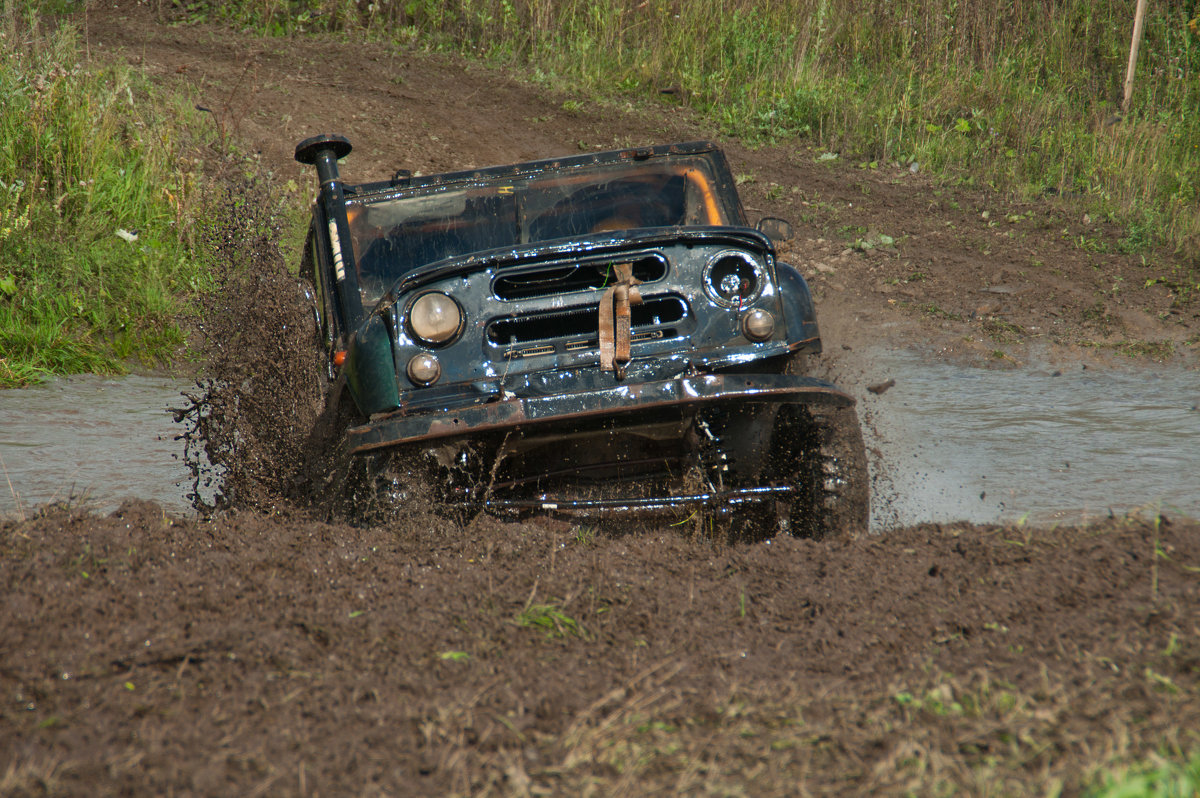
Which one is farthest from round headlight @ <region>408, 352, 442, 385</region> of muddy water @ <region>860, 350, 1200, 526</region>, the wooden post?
the wooden post

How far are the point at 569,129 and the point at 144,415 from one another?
258 inches

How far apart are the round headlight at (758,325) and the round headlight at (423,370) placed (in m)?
1.14

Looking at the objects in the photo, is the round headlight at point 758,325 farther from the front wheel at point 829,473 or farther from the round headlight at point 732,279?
the front wheel at point 829,473

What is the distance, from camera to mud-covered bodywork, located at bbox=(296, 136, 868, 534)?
3.30 meters

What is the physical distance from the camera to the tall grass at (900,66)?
10.5 metres

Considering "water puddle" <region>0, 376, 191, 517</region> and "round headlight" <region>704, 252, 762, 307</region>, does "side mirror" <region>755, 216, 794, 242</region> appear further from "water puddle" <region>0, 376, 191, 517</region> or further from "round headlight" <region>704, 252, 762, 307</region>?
"water puddle" <region>0, 376, 191, 517</region>

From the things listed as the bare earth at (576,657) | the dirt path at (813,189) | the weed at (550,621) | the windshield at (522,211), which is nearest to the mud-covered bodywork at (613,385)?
the bare earth at (576,657)

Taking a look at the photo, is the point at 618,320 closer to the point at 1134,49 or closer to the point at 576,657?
the point at 576,657

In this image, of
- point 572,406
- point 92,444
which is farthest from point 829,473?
point 92,444

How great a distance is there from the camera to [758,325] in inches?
143

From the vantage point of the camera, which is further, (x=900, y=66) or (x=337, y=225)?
(x=900, y=66)

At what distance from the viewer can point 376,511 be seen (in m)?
3.52

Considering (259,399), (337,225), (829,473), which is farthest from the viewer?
(259,399)

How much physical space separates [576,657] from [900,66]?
11387mm
